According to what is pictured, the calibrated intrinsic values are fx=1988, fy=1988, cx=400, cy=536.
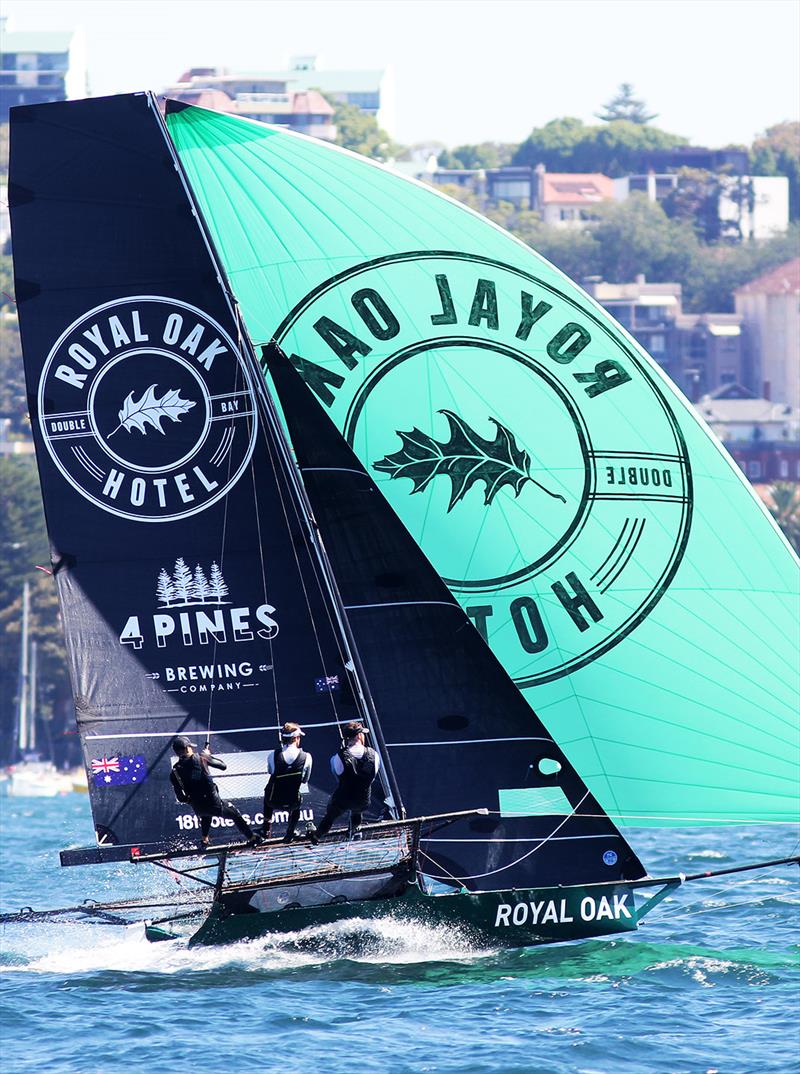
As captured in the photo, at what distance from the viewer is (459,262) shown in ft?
45.9

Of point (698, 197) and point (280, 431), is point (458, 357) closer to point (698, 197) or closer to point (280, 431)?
point (280, 431)

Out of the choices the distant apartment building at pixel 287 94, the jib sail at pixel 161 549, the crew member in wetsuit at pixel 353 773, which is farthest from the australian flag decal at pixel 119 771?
the distant apartment building at pixel 287 94

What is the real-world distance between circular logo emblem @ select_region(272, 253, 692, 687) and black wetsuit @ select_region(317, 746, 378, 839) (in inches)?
61.2

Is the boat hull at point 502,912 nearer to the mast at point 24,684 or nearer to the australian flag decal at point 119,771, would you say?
the australian flag decal at point 119,771

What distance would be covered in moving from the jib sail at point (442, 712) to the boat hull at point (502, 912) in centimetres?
29

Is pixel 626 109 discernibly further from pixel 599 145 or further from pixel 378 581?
pixel 378 581

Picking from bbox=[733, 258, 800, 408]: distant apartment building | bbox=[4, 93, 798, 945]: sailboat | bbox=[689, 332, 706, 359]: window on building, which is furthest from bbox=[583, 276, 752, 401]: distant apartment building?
bbox=[4, 93, 798, 945]: sailboat

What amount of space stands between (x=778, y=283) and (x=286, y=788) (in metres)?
93.1

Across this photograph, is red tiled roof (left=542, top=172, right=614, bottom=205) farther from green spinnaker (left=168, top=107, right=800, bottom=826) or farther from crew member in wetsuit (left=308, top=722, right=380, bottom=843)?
crew member in wetsuit (left=308, top=722, right=380, bottom=843)

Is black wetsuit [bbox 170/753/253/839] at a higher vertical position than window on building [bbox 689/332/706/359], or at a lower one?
lower

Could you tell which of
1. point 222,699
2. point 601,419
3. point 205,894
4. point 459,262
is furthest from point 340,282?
point 205,894

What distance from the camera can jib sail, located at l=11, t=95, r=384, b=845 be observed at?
13352 mm

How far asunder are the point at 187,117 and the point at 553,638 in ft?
15.0

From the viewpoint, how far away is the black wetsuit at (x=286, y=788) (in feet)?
42.0
